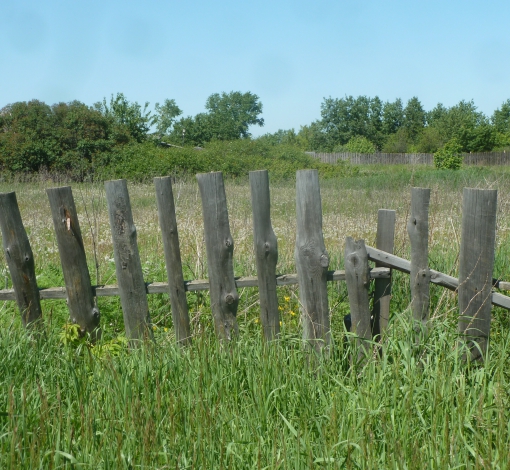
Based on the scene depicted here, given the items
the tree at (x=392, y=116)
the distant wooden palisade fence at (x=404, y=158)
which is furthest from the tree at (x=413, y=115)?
the distant wooden palisade fence at (x=404, y=158)

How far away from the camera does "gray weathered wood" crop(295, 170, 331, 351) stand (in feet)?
11.6

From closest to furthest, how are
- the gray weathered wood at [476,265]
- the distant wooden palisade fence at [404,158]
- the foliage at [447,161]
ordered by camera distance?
the gray weathered wood at [476,265]
the foliage at [447,161]
the distant wooden palisade fence at [404,158]

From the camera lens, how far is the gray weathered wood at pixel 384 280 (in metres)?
3.77

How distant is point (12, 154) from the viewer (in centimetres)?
3272

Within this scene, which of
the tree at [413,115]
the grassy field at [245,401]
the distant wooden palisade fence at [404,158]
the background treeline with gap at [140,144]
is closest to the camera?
the grassy field at [245,401]

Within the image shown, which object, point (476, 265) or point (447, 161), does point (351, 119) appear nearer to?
point (447, 161)

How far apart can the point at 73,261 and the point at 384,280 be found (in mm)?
1959

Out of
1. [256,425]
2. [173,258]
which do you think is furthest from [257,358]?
[173,258]

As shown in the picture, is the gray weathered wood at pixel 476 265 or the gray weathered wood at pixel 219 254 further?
the gray weathered wood at pixel 219 254

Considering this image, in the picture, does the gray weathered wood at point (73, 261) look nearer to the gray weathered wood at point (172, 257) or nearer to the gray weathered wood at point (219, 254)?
the gray weathered wood at point (172, 257)

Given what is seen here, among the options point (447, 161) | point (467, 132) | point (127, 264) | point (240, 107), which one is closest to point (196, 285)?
point (127, 264)

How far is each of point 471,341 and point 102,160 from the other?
29.6 metres

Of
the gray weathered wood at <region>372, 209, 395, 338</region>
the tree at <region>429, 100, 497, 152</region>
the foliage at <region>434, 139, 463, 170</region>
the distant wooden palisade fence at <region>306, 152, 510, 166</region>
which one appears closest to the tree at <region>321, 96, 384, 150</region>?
the tree at <region>429, 100, 497, 152</region>

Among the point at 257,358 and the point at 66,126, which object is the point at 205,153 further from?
the point at 257,358
